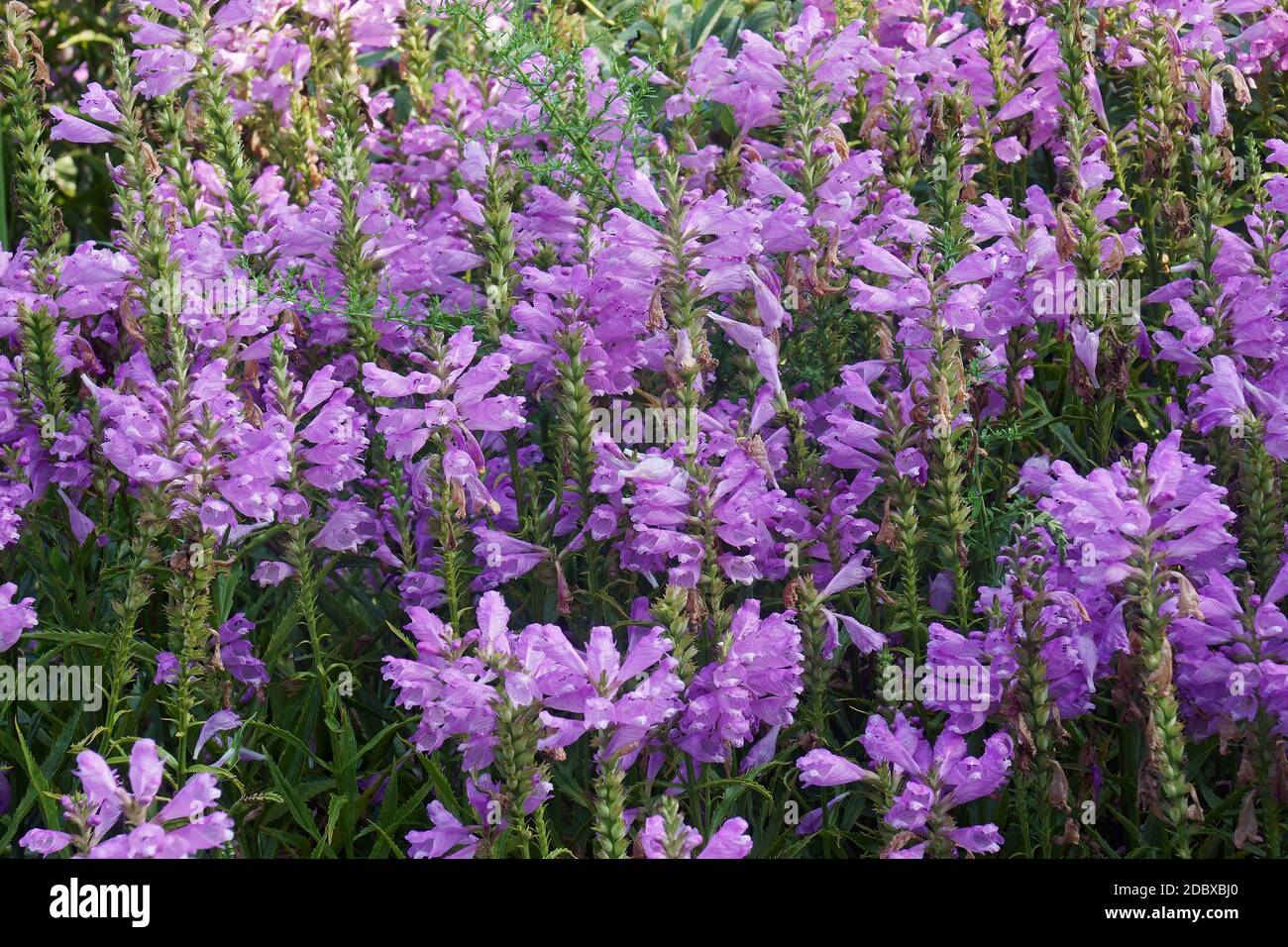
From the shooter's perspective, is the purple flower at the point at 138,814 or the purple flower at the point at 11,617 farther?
the purple flower at the point at 11,617

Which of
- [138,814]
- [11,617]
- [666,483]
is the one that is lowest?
[138,814]

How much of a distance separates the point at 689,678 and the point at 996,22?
264 centimetres

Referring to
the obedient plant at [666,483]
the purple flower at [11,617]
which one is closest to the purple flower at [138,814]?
the obedient plant at [666,483]

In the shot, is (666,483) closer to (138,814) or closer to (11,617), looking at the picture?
(138,814)

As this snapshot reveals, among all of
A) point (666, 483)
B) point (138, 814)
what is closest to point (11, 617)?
point (138, 814)

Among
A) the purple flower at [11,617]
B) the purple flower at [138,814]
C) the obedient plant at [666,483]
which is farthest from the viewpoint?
the purple flower at [11,617]

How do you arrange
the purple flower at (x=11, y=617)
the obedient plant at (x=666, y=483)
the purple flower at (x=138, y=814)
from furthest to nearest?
1. the purple flower at (x=11, y=617)
2. the obedient plant at (x=666, y=483)
3. the purple flower at (x=138, y=814)

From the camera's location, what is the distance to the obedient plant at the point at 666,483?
315 cm

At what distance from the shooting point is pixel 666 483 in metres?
3.33

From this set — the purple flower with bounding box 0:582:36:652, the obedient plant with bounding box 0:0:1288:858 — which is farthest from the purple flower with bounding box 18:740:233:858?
the purple flower with bounding box 0:582:36:652

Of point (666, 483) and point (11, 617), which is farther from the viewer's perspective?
point (11, 617)

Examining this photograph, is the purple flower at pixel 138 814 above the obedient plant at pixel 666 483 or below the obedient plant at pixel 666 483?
below

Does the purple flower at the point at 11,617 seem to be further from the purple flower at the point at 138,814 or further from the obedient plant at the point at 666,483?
the purple flower at the point at 138,814

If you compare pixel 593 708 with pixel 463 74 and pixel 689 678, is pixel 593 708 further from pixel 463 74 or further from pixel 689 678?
pixel 463 74
